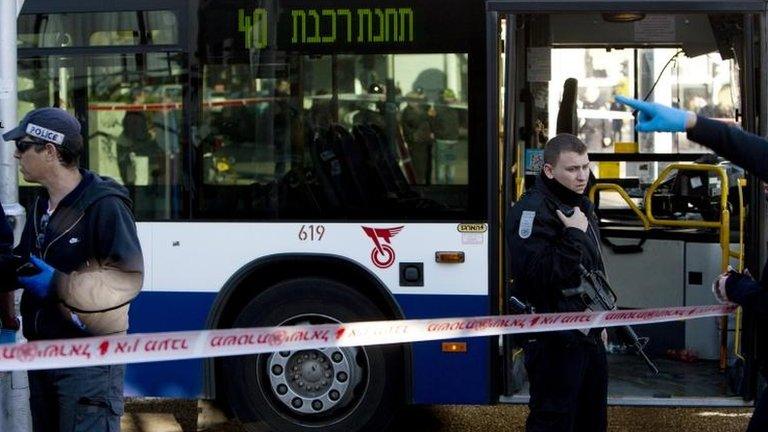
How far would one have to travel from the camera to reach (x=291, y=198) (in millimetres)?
6875

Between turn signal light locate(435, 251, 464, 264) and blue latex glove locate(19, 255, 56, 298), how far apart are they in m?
2.97

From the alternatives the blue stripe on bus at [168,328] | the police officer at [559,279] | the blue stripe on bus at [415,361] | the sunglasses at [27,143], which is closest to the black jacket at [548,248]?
the police officer at [559,279]

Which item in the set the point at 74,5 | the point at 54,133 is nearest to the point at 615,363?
the point at 74,5

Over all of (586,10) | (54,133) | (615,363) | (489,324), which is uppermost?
(586,10)

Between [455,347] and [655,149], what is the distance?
3842 millimetres

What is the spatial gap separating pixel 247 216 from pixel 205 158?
0.39m

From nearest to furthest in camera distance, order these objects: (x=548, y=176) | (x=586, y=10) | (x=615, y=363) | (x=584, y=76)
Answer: (x=548, y=176) → (x=586, y=10) → (x=615, y=363) → (x=584, y=76)

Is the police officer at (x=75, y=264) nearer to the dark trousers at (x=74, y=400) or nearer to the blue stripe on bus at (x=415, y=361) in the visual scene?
the dark trousers at (x=74, y=400)

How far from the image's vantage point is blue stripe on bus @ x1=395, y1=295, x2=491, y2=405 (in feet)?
22.2

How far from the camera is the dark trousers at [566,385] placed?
523 centimetres

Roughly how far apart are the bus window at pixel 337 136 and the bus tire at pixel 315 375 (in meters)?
0.46

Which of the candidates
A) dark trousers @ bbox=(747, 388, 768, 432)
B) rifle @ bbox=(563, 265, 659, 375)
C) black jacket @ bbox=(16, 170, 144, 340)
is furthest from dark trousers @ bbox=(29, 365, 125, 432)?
dark trousers @ bbox=(747, 388, 768, 432)

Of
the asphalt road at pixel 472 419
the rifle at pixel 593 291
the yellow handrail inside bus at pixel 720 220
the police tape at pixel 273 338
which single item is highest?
the yellow handrail inside bus at pixel 720 220

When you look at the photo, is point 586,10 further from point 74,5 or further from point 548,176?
point 74,5
